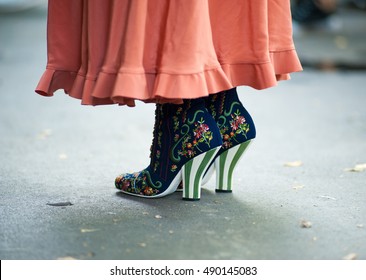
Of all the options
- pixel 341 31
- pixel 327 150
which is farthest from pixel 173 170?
pixel 341 31

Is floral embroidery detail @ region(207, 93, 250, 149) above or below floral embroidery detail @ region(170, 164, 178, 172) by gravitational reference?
above

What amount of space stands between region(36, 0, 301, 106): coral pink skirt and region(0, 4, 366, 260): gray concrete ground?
515mm

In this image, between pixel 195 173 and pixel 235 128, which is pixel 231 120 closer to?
pixel 235 128

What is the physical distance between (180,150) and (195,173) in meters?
0.12

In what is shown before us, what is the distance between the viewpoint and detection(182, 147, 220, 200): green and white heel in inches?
127

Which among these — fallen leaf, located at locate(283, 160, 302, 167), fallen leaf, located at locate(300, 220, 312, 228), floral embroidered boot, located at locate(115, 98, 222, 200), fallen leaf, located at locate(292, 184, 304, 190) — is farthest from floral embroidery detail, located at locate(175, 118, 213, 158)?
fallen leaf, located at locate(283, 160, 302, 167)

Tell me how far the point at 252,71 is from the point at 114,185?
0.96m

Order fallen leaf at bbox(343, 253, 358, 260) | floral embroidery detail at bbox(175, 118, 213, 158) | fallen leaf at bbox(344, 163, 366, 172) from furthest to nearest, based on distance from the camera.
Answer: fallen leaf at bbox(344, 163, 366, 172)
floral embroidery detail at bbox(175, 118, 213, 158)
fallen leaf at bbox(343, 253, 358, 260)

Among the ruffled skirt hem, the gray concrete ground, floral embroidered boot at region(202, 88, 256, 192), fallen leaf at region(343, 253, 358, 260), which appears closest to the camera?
fallen leaf at region(343, 253, 358, 260)

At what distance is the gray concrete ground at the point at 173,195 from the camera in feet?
9.23

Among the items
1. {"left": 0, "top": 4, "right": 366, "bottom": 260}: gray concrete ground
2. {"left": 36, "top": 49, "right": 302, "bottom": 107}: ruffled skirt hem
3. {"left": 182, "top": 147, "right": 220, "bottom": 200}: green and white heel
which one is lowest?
{"left": 0, "top": 4, "right": 366, "bottom": 260}: gray concrete ground

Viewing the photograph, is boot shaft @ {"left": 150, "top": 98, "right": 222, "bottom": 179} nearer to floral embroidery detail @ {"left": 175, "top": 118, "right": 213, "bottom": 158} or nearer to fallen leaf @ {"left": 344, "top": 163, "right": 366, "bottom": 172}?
floral embroidery detail @ {"left": 175, "top": 118, "right": 213, "bottom": 158}

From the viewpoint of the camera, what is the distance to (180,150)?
325cm

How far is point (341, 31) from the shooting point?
41.1 ft
